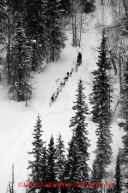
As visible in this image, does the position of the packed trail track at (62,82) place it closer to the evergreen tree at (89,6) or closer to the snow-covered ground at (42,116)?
the snow-covered ground at (42,116)

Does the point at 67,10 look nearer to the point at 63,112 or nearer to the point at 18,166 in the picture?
the point at 63,112

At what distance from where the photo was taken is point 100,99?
25703 mm

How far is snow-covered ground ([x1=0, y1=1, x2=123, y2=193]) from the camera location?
2055 centimetres

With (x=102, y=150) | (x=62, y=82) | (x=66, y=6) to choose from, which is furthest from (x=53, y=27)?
(x=102, y=150)

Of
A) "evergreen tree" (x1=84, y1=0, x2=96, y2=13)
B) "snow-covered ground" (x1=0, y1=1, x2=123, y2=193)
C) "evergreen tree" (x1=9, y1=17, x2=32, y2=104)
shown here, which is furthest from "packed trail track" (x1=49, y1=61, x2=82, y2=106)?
"evergreen tree" (x1=84, y1=0, x2=96, y2=13)

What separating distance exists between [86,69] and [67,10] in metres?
13.4

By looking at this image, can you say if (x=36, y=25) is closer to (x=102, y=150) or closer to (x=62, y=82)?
(x=62, y=82)

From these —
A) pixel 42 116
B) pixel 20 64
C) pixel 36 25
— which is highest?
pixel 36 25

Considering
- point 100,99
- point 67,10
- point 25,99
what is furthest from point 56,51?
point 100,99

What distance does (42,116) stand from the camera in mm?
28297

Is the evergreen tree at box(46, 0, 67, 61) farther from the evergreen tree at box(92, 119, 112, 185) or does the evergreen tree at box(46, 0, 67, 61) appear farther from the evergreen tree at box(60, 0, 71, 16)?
the evergreen tree at box(92, 119, 112, 185)

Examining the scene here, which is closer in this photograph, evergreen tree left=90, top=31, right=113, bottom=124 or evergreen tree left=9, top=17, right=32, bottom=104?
evergreen tree left=90, top=31, right=113, bottom=124

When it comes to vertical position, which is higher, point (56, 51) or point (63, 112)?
point (56, 51)

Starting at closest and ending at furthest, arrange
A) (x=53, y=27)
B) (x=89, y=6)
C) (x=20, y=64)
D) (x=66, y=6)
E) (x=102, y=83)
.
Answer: (x=102, y=83) < (x=20, y=64) < (x=53, y=27) < (x=66, y=6) < (x=89, y=6)
